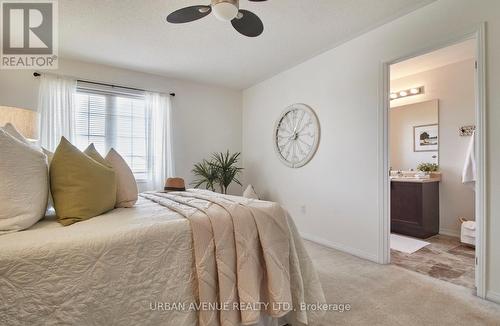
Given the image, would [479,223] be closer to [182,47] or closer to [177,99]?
[182,47]

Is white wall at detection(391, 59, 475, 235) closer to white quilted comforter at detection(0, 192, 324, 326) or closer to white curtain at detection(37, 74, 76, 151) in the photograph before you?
white quilted comforter at detection(0, 192, 324, 326)

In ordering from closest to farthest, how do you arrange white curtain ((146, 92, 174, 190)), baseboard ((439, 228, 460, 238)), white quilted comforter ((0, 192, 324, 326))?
1. white quilted comforter ((0, 192, 324, 326))
2. baseboard ((439, 228, 460, 238))
3. white curtain ((146, 92, 174, 190))

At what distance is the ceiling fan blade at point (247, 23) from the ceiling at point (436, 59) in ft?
8.22

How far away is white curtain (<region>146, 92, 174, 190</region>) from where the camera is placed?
391cm

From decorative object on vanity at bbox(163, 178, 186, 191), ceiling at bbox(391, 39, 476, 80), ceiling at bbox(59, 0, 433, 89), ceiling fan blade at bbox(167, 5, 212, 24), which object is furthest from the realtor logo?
ceiling at bbox(391, 39, 476, 80)

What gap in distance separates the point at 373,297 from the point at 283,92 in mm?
2962

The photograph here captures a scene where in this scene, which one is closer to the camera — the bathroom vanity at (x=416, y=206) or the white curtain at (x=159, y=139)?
the bathroom vanity at (x=416, y=206)

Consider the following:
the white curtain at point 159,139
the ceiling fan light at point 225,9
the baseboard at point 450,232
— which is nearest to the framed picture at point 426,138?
the baseboard at point 450,232

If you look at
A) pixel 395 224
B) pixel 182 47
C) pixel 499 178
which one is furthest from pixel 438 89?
pixel 182 47

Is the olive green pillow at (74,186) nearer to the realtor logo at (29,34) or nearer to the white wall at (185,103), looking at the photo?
the realtor logo at (29,34)

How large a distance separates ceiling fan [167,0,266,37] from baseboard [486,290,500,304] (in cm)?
268

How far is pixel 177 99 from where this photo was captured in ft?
13.9

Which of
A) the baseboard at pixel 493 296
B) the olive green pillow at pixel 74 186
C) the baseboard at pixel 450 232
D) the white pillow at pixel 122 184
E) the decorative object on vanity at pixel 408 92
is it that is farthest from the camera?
the decorative object on vanity at pixel 408 92

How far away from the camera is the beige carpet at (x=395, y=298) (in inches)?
64.1
